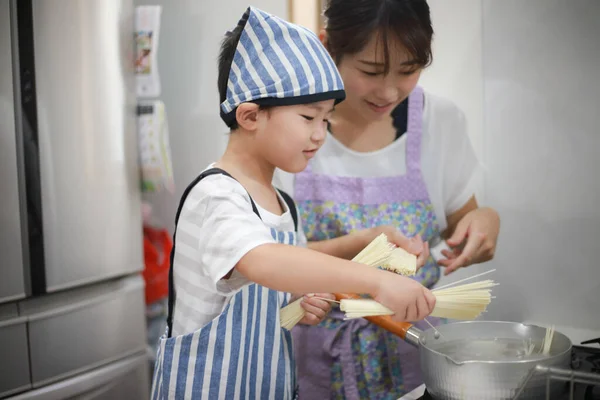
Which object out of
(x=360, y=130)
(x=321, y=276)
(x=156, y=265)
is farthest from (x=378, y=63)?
(x=156, y=265)

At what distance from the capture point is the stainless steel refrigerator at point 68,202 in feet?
3.99

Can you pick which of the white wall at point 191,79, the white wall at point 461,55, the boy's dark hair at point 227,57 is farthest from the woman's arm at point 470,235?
the white wall at point 191,79

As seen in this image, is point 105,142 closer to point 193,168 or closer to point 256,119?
point 193,168

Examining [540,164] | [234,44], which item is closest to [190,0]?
[234,44]

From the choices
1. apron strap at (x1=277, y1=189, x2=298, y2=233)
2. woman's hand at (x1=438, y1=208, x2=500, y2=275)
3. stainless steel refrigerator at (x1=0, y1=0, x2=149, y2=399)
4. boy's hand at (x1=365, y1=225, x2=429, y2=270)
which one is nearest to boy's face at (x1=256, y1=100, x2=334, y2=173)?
apron strap at (x1=277, y1=189, x2=298, y2=233)

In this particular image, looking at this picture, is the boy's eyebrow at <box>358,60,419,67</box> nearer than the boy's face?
No

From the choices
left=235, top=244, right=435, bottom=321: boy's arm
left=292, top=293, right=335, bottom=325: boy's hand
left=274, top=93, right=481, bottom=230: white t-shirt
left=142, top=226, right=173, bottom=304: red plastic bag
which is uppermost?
left=274, top=93, right=481, bottom=230: white t-shirt

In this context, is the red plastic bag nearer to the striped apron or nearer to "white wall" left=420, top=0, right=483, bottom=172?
the striped apron

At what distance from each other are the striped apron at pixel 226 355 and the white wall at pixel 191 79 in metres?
0.51

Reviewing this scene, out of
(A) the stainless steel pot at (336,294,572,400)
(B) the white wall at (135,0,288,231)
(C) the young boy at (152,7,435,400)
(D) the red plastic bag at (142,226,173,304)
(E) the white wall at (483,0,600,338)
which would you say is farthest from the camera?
(D) the red plastic bag at (142,226,173,304)

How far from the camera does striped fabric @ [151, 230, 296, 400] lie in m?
0.89

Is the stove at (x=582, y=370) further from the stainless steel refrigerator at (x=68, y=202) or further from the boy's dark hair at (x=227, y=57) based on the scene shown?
the stainless steel refrigerator at (x=68, y=202)

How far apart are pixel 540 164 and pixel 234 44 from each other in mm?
527

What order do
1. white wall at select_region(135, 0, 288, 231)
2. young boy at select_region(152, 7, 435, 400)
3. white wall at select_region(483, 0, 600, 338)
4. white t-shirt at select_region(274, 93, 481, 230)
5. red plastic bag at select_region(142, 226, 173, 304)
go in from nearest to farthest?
1. young boy at select_region(152, 7, 435, 400)
2. white wall at select_region(483, 0, 600, 338)
3. white t-shirt at select_region(274, 93, 481, 230)
4. white wall at select_region(135, 0, 288, 231)
5. red plastic bag at select_region(142, 226, 173, 304)
